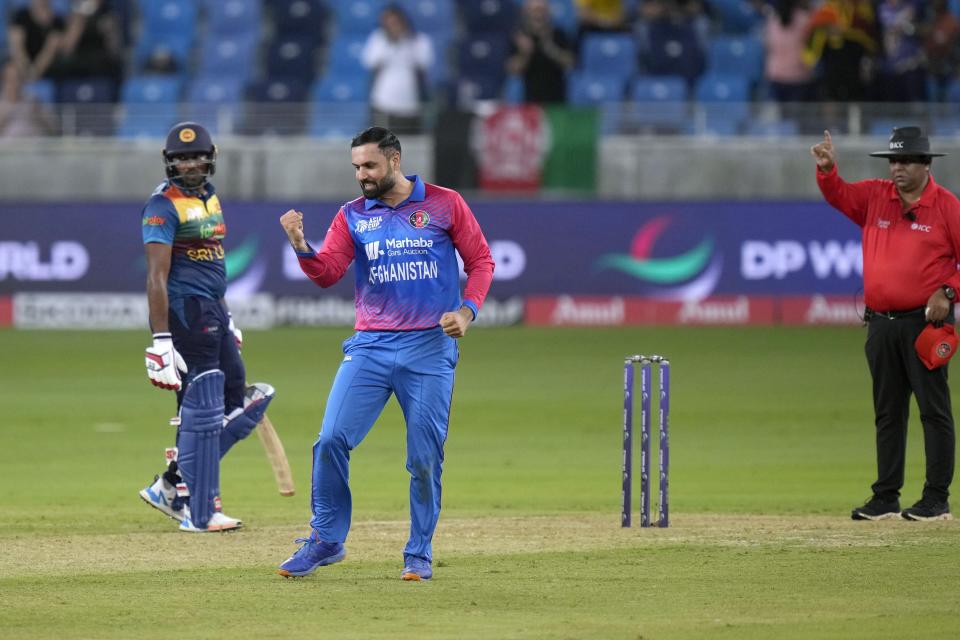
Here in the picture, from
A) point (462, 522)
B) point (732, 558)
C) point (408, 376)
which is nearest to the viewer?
point (408, 376)

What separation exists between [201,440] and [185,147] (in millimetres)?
1761

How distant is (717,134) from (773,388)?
286 inches

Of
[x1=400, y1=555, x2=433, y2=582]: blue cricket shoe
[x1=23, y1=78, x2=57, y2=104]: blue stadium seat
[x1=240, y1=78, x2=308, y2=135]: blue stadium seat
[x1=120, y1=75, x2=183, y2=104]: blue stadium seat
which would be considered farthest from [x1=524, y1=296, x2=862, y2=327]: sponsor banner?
[x1=400, y1=555, x2=433, y2=582]: blue cricket shoe

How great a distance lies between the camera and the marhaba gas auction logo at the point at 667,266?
77.2ft

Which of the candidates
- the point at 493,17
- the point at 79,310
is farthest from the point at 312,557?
the point at 493,17

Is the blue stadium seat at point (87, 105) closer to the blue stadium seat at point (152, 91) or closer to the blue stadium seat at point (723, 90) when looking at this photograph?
the blue stadium seat at point (152, 91)

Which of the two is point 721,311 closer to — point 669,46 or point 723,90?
point 723,90

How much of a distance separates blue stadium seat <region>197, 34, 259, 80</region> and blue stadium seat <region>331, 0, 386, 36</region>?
151 centimetres

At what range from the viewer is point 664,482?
400 inches

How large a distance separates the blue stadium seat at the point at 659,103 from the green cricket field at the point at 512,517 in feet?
14.0

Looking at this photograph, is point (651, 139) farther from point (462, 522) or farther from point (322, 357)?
point (462, 522)

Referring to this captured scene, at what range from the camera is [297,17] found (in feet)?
92.7

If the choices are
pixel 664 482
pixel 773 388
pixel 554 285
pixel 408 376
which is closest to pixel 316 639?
pixel 408 376

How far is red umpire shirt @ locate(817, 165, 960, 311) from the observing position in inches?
412
